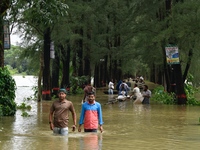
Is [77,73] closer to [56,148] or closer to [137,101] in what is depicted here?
[137,101]

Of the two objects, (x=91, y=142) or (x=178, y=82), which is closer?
(x=91, y=142)

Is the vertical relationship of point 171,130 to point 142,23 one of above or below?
below

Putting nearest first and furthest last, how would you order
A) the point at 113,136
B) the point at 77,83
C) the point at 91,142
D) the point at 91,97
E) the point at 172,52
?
the point at 91,142, the point at 91,97, the point at 113,136, the point at 172,52, the point at 77,83

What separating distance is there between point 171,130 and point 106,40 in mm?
42159

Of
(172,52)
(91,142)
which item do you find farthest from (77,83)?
(91,142)

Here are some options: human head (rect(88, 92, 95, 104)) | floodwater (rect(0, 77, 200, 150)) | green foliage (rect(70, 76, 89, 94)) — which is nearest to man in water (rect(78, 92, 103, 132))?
human head (rect(88, 92, 95, 104))

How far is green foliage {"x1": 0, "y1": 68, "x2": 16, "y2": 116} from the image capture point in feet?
68.7

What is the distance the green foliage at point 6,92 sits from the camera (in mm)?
20953

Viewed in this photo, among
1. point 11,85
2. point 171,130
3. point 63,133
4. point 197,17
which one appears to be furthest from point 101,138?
point 197,17

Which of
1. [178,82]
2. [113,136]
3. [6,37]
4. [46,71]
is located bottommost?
[113,136]

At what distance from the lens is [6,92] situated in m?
21.2

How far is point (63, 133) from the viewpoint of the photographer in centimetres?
1339

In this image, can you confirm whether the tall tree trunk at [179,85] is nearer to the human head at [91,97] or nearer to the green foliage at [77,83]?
the green foliage at [77,83]

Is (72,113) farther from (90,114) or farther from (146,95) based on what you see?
(146,95)
